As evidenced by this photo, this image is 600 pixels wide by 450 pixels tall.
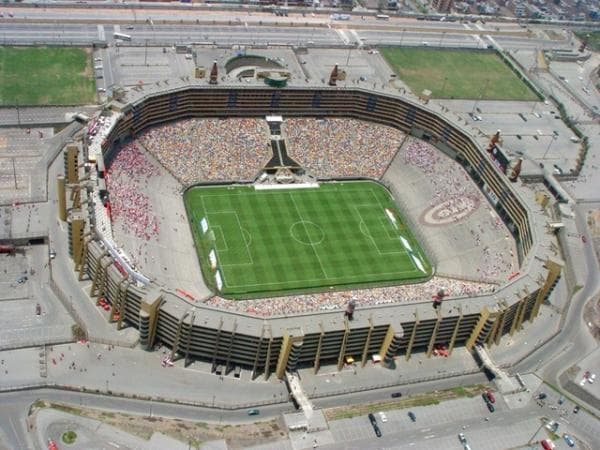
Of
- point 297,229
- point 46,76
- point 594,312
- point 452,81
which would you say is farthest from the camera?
point 452,81

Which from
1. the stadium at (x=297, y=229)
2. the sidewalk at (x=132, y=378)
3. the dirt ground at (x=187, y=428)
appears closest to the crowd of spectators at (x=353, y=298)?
the stadium at (x=297, y=229)

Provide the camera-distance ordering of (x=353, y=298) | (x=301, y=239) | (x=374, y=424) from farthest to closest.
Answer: (x=301, y=239) < (x=353, y=298) < (x=374, y=424)

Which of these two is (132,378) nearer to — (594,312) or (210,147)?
(210,147)

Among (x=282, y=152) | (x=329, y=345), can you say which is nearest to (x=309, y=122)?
(x=282, y=152)

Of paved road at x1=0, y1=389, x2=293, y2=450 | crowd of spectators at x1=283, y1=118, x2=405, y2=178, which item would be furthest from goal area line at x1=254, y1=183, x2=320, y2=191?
paved road at x1=0, y1=389, x2=293, y2=450

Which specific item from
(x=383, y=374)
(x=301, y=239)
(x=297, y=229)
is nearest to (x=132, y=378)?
(x=383, y=374)

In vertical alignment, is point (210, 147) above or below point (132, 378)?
above
